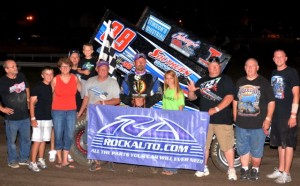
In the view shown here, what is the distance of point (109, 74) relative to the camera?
8.40 m

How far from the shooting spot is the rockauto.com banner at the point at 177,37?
8.95m

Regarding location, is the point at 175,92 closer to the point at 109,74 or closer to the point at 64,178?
the point at 109,74

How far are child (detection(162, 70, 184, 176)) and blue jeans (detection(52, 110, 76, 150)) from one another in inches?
58.4

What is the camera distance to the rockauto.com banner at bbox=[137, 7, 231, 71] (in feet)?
29.4

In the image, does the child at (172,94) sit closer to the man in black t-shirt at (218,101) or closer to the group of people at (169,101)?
the group of people at (169,101)

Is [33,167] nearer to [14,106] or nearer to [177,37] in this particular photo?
[14,106]

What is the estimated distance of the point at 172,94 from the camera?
25.5 feet

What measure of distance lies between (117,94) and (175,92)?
3.15ft

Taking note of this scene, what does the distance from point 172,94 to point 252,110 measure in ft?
3.93

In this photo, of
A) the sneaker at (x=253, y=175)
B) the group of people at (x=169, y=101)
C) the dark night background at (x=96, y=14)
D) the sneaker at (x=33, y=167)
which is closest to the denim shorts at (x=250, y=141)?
the group of people at (x=169, y=101)

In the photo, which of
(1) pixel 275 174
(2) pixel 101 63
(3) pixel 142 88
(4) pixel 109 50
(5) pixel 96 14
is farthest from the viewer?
(5) pixel 96 14

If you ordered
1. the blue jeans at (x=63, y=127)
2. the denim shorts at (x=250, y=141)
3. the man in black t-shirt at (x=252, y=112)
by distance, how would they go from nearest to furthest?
the man in black t-shirt at (x=252, y=112) < the denim shorts at (x=250, y=141) < the blue jeans at (x=63, y=127)

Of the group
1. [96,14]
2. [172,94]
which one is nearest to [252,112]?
[172,94]

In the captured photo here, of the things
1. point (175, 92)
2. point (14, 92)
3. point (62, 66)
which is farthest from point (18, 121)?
point (175, 92)
